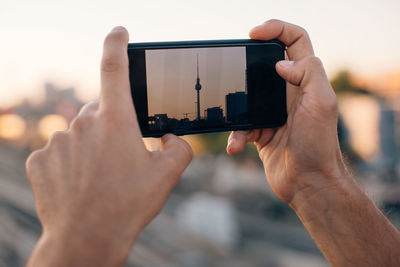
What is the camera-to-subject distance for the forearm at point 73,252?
874 millimetres

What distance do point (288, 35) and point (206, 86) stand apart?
1.52 ft

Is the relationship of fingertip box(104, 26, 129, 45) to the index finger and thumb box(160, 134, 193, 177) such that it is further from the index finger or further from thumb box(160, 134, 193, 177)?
the index finger

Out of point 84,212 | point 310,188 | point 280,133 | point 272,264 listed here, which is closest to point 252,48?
point 280,133

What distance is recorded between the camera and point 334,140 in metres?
1.59

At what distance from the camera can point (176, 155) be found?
116 centimetres

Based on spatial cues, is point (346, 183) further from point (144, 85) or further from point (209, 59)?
point (144, 85)

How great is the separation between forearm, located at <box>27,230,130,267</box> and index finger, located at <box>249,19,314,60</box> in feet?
3.71

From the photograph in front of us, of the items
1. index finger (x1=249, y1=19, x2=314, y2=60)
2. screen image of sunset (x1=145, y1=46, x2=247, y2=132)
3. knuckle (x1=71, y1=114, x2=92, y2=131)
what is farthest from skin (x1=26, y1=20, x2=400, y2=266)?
screen image of sunset (x1=145, y1=46, x2=247, y2=132)

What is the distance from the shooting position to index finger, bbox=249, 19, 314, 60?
1.65 metres

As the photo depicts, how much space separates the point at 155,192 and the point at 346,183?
3.11ft

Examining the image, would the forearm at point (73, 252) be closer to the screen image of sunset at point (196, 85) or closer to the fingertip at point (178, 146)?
the fingertip at point (178, 146)

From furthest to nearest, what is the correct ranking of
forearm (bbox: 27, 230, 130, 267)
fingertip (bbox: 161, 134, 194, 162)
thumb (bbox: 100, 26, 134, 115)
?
fingertip (bbox: 161, 134, 194, 162) < thumb (bbox: 100, 26, 134, 115) < forearm (bbox: 27, 230, 130, 267)

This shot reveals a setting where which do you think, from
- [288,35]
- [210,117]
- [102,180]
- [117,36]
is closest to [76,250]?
[102,180]

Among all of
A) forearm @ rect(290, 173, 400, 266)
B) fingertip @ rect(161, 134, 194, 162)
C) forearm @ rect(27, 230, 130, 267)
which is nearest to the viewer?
forearm @ rect(27, 230, 130, 267)
